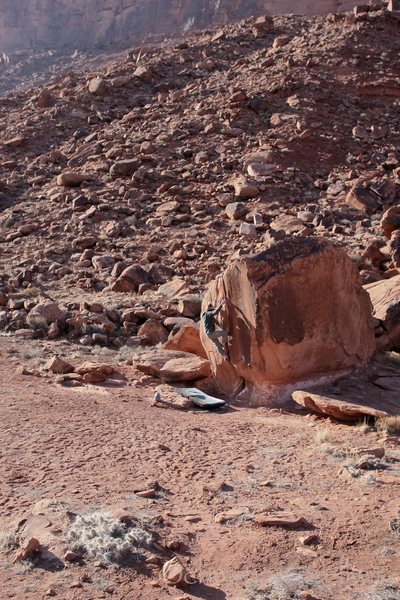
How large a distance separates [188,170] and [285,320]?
31.6 ft

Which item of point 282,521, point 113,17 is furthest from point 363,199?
point 113,17

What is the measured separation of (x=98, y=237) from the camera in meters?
16.2

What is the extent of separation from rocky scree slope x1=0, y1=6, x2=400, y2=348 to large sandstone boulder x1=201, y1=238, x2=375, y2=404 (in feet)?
7.98

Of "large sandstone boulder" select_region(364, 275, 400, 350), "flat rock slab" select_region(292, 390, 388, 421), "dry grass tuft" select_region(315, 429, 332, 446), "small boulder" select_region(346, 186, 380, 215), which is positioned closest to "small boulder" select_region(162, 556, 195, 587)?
"dry grass tuft" select_region(315, 429, 332, 446)

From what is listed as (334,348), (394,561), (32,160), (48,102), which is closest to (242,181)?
(32,160)

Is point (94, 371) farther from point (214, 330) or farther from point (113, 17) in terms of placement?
point (113, 17)

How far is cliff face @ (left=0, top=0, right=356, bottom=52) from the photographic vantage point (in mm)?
39188

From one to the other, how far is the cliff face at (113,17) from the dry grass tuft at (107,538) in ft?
111

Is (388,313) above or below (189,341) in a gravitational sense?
above

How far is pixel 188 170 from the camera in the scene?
18047mm

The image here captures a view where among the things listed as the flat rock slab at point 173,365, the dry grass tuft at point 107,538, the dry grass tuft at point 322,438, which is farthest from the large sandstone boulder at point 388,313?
the dry grass tuft at point 107,538

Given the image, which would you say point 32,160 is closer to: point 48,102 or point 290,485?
point 48,102

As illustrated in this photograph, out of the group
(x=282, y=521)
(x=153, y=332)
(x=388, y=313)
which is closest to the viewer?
(x=282, y=521)

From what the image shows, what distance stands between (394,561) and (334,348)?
4.77m
